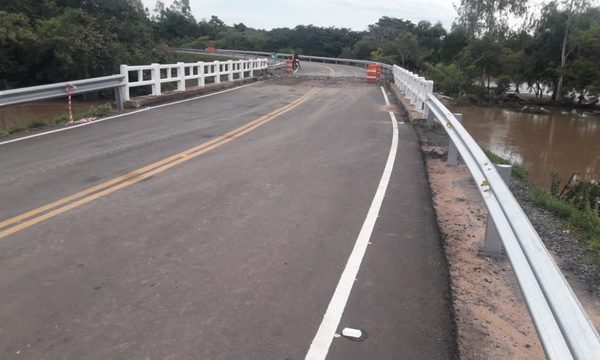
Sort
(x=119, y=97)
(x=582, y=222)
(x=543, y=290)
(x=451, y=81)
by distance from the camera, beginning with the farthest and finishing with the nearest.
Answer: (x=451, y=81), (x=119, y=97), (x=582, y=222), (x=543, y=290)

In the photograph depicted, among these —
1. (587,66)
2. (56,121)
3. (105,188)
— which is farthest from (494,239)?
(587,66)

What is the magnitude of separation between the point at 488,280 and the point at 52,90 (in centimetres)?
1216

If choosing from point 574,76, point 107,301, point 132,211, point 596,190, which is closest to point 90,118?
point 132,211

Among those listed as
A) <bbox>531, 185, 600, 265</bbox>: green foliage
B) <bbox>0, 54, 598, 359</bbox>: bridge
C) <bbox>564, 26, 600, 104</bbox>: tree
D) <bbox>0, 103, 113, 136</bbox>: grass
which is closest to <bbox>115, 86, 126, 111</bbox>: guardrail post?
<bbox>0, 103, 113, 136</bbox>: grass

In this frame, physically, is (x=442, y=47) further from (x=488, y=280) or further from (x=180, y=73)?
(x=488, y=280)

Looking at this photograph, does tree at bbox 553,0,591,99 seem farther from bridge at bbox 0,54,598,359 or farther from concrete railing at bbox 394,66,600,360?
concrete railing at bbox 394,66,600,360

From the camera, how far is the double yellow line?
6.02m

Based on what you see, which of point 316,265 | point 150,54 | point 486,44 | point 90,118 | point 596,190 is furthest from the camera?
point 486,44

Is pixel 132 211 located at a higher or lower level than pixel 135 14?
lower

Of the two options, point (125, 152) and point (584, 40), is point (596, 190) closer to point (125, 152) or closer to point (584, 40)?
point (125, 152)

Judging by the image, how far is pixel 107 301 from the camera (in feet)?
14.3

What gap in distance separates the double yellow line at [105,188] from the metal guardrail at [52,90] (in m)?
A: 4.86

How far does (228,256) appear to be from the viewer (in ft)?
17.3

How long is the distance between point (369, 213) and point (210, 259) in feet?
7.65
